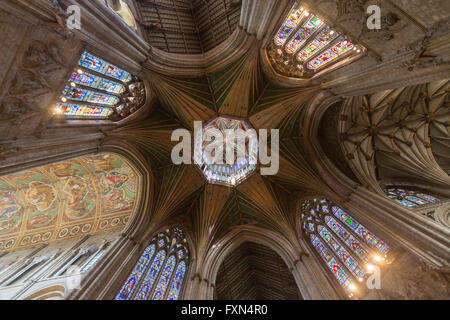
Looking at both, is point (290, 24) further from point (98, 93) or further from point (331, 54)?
point (98, 93)

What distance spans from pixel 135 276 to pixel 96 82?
23.1 ft

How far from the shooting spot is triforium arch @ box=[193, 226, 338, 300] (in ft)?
24.2

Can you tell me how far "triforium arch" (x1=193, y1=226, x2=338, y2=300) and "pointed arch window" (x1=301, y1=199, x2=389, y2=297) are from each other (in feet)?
2.37

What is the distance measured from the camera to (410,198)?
8367mm

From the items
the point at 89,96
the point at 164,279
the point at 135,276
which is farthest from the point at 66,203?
the point at 89,96

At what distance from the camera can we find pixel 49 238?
33.7ft

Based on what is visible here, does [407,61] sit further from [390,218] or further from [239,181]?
[239,181]

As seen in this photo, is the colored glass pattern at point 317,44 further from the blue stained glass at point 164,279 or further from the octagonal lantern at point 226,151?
the blue stained glass at point 164,279

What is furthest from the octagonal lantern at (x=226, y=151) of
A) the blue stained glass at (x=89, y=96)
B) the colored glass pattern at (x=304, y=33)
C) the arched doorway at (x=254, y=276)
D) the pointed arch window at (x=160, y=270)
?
the blue stained glass at (x=89, y=96)

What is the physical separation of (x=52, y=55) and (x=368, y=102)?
11168 mm

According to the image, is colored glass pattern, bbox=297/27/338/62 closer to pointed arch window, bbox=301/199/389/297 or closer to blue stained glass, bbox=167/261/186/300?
pointed arch window, bbox=301/199/389/297

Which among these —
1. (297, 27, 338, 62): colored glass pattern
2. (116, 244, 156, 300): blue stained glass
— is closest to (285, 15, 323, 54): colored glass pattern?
(297, 27, 338, 62): colored glass pattern

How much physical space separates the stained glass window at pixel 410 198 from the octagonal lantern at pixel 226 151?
253 inches
